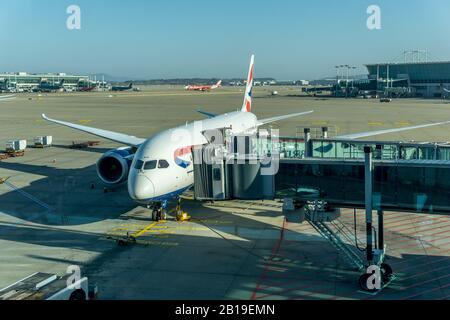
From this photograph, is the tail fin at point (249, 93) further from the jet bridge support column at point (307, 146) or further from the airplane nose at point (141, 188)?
the airplane nose at point (141, 188)

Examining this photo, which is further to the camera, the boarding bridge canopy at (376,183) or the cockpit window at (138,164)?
the cockpit window at (138,164)

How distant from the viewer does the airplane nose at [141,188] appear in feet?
75.3

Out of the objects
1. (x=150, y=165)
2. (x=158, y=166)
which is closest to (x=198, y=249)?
(x=158, y=166)

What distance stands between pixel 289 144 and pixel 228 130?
418 centimetres

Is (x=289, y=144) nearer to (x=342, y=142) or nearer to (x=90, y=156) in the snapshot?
(x=342, y=142)

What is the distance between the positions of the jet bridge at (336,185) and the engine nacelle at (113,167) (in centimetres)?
772

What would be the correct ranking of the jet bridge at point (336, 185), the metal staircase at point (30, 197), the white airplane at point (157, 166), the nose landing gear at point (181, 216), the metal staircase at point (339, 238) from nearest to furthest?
the jet bridge at point (336, 185) → the metal staircase at point (339, 238) → the white airplane at point (157, 166) → the nose landing gear at point (181, 216) → the metal staircase at point (30, 197)

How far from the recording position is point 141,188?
75.4 ft

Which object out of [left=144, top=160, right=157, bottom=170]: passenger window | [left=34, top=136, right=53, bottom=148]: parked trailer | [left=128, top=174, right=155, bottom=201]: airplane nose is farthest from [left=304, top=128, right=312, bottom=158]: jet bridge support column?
[left=34, top=136, right=53, bottom=148]: parked trailer

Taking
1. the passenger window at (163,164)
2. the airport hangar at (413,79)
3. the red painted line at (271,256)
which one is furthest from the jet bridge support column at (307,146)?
the airport hangar at (413,79)

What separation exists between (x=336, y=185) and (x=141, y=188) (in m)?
9.22

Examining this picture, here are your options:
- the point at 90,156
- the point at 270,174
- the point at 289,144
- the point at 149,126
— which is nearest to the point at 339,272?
the point at 270,174

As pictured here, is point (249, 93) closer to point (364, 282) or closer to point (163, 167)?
point (163, 167)
